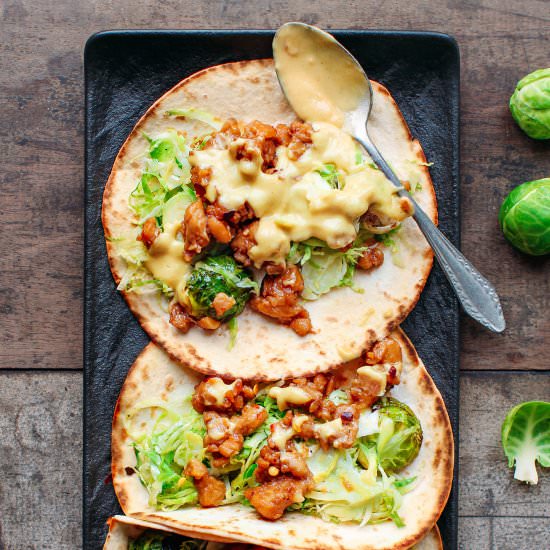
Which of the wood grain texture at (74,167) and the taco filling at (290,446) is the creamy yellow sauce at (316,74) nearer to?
the wood grain texture at (74,167)

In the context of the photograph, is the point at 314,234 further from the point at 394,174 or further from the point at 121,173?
the point at 121,173

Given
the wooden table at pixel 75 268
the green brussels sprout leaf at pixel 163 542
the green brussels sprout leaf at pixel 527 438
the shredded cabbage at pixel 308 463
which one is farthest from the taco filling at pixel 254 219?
the green brussels sprout leaf at pixel 527 438

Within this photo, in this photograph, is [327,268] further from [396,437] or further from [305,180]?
[396,437]

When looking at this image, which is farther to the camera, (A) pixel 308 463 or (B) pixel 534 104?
(B) pixel 534 104

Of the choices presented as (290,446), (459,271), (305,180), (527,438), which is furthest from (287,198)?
(527,438)

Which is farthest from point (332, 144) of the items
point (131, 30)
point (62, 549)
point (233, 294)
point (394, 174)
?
point (62, 549)

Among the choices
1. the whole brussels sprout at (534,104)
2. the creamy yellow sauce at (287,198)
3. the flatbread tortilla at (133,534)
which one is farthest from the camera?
the whole brussels sprout at (534,104)

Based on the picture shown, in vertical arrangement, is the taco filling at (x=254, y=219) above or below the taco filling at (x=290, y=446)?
above

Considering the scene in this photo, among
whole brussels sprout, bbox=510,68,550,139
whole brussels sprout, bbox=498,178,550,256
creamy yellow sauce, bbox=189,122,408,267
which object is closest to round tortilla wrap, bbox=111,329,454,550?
creamy yellow sauce, bbox=189,122,408,267
